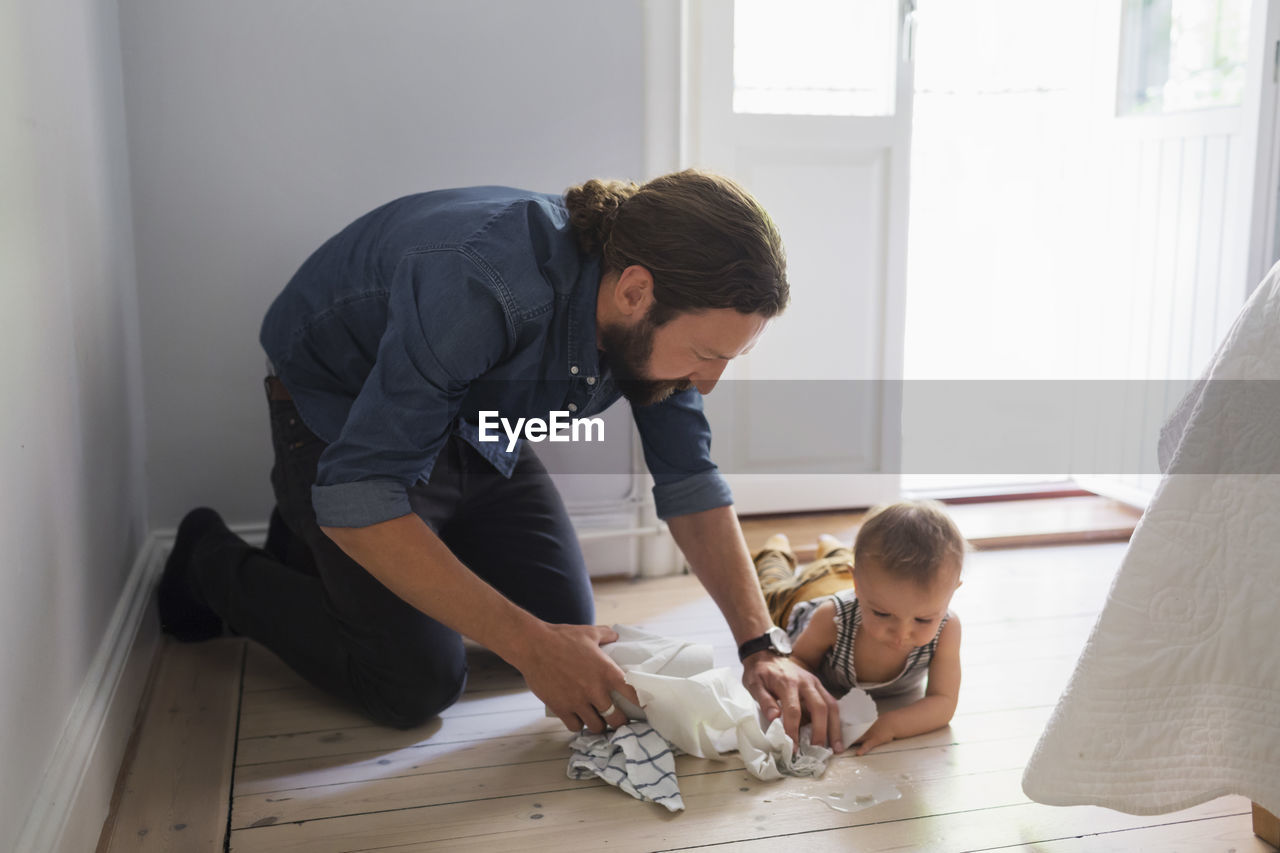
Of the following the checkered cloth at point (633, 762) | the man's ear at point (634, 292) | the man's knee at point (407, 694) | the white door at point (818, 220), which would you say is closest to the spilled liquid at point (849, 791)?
the checkered cloth at point (633, 762)

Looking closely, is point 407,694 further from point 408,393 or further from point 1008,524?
point 1008,524

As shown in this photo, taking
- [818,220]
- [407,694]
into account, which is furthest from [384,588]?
[818,220]

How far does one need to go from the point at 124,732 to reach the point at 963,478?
2.26 meters

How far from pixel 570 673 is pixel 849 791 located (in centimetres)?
37

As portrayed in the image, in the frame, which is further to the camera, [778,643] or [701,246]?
[778,643]

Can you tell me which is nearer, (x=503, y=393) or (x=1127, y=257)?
(x=503, y=393)

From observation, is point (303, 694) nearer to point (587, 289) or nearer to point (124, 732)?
point (124, 732)

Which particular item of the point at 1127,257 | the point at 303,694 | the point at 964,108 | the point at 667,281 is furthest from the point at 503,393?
the point at 964,108

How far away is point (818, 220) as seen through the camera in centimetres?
229

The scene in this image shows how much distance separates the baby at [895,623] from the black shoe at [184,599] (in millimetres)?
971

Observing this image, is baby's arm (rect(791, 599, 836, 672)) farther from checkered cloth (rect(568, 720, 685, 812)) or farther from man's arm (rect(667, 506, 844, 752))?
checkered cloth (rect(568, 720, 685, 812))

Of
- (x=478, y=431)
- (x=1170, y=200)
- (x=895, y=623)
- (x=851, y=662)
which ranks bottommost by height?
(x=851, y=662)

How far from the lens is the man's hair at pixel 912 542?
4.52 feet

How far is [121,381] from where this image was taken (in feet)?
5.47
